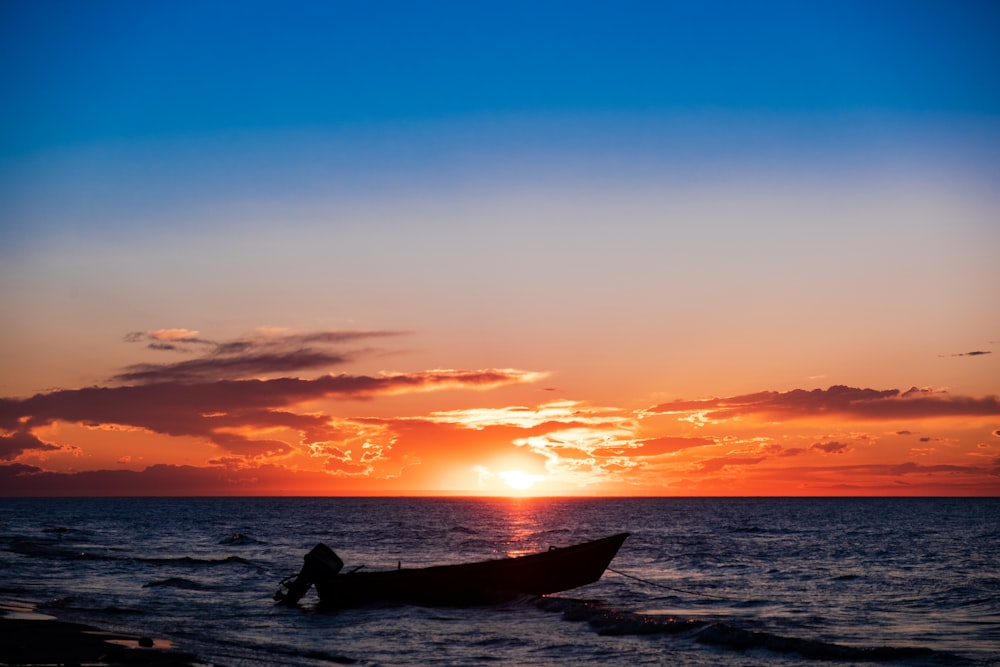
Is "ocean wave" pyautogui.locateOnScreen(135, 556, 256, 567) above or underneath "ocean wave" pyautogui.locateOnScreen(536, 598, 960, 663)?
underneath

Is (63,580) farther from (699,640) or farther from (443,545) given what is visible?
(443,545)

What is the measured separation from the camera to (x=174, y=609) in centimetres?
3027

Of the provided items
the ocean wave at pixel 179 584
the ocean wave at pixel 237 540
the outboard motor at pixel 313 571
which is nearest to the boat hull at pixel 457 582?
the outboard motor at pixel 313 571

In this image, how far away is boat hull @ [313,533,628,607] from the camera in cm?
3120

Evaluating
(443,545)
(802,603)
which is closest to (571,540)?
(443,545)

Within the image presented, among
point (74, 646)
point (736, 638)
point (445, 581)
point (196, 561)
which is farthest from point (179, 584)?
point (736, 638)

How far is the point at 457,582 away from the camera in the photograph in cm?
3139

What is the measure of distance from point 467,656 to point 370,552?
42.0 meters

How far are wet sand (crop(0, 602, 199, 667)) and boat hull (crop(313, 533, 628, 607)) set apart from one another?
9.73 m

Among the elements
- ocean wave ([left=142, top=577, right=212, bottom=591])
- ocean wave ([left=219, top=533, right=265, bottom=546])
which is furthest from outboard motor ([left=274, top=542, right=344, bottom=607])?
ocean wave ([left=219, top=533, right=265, bottom=546])

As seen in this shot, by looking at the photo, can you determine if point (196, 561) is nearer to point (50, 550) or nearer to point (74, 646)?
point (50, 550)

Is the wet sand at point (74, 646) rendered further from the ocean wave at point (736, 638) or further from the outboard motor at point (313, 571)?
the ocean wave at point (736, 638)

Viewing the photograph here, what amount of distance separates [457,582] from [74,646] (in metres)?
14.6

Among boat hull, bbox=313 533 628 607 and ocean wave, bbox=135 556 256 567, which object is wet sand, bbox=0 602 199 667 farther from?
ocean wave, bbox=135 556 256 567
